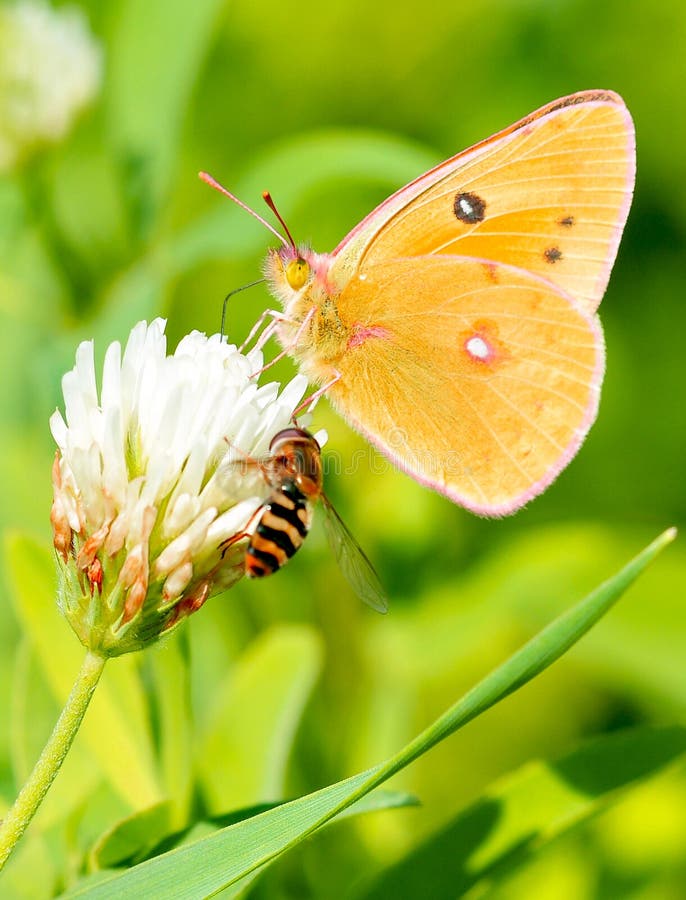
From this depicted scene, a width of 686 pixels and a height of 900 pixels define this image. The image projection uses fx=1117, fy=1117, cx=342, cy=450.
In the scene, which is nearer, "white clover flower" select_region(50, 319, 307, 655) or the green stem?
the green stem

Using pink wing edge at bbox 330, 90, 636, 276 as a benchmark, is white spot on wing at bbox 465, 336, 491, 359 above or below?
below

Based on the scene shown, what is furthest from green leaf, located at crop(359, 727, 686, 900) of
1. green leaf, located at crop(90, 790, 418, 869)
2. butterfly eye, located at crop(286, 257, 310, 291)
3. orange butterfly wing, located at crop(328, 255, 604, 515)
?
butterfly eye, located at crop(286, 257, 310, 291)

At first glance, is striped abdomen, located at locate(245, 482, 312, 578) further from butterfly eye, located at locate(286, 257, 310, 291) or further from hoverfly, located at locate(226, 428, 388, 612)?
butterfly eye, located at locate(286, 257, 310, 291)

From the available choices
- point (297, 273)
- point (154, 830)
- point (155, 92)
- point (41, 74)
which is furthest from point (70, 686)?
point (41, 74)

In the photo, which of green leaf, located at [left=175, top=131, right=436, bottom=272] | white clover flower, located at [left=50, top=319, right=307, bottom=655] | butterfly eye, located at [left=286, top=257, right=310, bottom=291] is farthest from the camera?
green leaf, located at [left=175, top=131, right=436, bottom=272]

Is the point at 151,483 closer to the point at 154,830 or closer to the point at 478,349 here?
the point at 154,830

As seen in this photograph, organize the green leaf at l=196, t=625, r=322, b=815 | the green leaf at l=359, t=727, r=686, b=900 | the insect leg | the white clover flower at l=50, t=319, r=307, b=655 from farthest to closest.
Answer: the green leaf at l=196, t=625, r=322, b=815, the green leaf at l=359, t=727, r=686, b=900, the insect leg, the white clover flower at l=50, t=319, r=307, b=655

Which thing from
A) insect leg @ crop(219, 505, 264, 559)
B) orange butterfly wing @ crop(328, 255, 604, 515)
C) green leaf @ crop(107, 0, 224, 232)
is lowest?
insect leg @ crop(219, 505, 264, 559)
